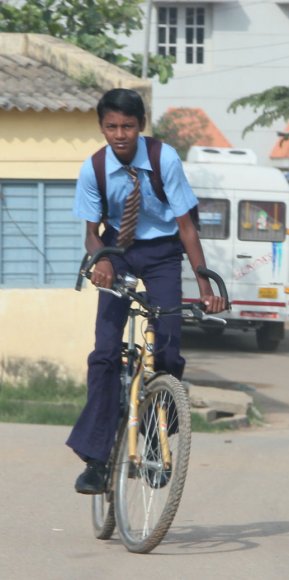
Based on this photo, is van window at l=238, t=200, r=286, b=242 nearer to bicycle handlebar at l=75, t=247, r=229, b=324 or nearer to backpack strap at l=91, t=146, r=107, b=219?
backpack strap at l=91, t=146, r=107, b=219

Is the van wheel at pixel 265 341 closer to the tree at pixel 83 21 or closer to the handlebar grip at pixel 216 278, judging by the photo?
the tree at pixel 83 21

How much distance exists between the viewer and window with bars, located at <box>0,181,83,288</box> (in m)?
12.4

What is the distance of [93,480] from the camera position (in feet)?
17.4

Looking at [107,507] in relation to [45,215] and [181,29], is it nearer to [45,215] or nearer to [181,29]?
[45,215]

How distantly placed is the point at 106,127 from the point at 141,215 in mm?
385

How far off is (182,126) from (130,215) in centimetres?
3498

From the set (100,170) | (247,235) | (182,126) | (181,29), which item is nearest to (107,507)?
(100,170)

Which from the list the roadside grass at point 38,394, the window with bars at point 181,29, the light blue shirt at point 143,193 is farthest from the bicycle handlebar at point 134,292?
the window with bars at point 181,29

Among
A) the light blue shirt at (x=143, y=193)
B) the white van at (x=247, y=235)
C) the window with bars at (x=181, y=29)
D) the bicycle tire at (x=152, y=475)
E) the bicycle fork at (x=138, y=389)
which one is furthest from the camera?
the window with bars at (x=181, y=29)

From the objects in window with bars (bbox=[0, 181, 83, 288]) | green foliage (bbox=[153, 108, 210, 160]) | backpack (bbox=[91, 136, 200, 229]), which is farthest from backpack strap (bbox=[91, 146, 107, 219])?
green foliage (bbox=[153, 108, 210, 160])

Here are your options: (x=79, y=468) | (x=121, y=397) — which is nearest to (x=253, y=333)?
(x=79, y=468)

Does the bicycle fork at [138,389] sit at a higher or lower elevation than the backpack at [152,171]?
lower

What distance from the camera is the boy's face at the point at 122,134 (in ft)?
17.1

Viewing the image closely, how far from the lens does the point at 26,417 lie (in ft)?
33.8
